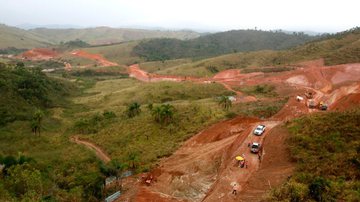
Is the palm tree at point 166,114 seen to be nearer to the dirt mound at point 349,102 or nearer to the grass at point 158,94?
the dirt mound at point 349,102

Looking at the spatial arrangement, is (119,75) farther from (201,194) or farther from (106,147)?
(201,194)

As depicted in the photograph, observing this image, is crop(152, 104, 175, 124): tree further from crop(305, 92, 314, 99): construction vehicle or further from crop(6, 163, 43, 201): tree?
crop(305, 92, 314, 99): construction vehicle

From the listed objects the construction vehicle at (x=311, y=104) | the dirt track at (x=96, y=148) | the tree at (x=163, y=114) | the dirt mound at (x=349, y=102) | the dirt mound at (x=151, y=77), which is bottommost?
the dirt track at (x=96, y=148)

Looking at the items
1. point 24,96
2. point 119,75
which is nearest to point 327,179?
point 24,96

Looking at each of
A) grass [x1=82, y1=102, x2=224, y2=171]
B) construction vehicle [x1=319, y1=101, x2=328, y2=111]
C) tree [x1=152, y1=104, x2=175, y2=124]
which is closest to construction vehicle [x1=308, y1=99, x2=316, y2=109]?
construction vehicle [x1=319, y1=101, x2=328, y2=111]

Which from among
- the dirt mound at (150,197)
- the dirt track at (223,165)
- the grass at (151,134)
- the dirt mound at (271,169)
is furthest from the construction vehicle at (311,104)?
the dirt mound at (150,197)

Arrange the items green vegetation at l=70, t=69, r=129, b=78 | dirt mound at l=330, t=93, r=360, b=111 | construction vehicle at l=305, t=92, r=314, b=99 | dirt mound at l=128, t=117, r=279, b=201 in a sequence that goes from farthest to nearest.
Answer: green vegetation at l=70, t=69, r=129, b=78 < construction vehicle at l=305, t=92, r=314, b=99 < dirt mound at l=330, t=93, r=360, b=111 < dirt mound at l=128, t=117, r=279, b=201

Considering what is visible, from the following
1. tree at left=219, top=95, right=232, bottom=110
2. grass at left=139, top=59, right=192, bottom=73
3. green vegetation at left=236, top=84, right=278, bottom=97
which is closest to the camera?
tree at left=219, top=95, right=232, bottom=110
